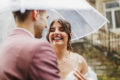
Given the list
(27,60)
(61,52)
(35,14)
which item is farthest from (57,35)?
(27,60)

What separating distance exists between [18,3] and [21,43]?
263 mm

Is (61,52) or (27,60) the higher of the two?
(61,52)

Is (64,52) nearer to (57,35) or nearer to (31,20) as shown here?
(57,35)

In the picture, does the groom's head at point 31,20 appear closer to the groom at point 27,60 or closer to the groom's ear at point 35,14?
the groom's ear at point 35,14

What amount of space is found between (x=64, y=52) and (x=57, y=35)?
0.85 ft

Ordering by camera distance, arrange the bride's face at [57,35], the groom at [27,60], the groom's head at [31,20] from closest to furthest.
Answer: the groom at [27,60] < the groom's head at [31,20] < the bride's face at [57,35]

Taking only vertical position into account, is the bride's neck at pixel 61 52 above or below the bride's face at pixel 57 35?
below

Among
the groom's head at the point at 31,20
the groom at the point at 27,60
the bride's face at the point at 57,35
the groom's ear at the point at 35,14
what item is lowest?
the groom at the point at 27,60

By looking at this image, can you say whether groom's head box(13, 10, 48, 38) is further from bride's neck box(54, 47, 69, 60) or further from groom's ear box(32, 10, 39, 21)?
bride's neck box(54, 47, 69, 60)

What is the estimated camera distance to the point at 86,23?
3232mm

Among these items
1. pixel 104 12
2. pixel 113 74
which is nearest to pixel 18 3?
pixel 113 74

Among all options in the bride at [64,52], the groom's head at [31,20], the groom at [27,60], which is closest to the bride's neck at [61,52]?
the bride at [64,52]

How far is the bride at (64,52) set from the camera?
303 centimetres

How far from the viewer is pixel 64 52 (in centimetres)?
318
